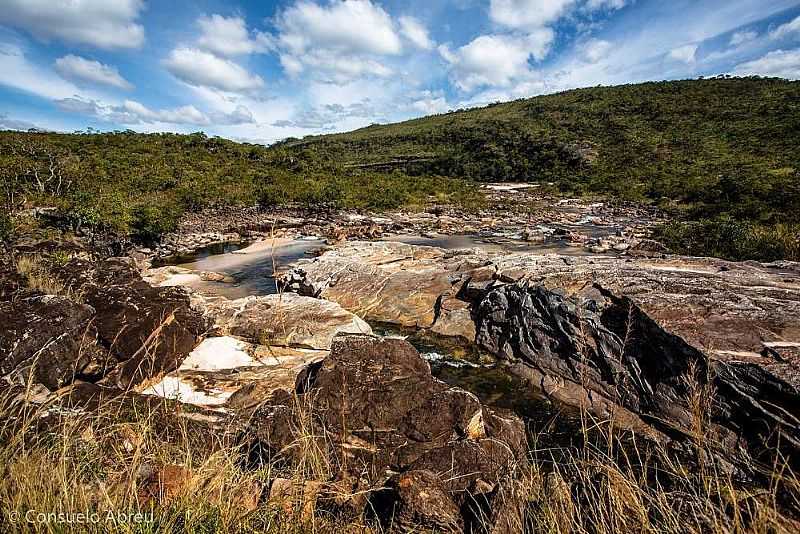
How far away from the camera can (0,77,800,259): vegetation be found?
22.6 m

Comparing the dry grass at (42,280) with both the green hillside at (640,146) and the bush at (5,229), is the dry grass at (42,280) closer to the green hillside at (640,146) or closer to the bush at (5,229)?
the bush at (5,229)

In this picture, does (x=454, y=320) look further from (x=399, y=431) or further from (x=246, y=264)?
(x=246, y=264)

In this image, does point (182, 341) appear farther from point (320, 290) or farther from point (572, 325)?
point (572, 325)

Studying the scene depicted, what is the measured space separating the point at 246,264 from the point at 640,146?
191 ft

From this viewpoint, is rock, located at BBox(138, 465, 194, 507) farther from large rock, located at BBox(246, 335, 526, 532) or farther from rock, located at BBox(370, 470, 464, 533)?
rock, located at BBox(370, 470, 464, 533)

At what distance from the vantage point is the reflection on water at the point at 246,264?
13762 millimetres

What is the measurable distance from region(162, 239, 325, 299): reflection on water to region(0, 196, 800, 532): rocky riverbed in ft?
1.81

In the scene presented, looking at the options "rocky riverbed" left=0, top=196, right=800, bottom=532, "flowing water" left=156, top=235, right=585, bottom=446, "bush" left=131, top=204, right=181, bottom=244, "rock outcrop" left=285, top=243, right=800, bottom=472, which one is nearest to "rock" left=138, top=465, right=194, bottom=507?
"rocky riverbed" left=0, top=196, right=800, bottom=532

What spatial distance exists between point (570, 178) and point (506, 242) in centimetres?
3359

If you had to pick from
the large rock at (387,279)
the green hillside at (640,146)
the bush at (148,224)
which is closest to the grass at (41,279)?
the large rock at (387,279)

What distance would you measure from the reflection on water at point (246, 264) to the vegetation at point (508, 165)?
3.57 metres

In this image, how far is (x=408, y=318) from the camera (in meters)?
10.8

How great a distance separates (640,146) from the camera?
5584 centimetres

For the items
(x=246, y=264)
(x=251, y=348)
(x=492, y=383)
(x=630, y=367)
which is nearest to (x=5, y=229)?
(x=246, y=264)
